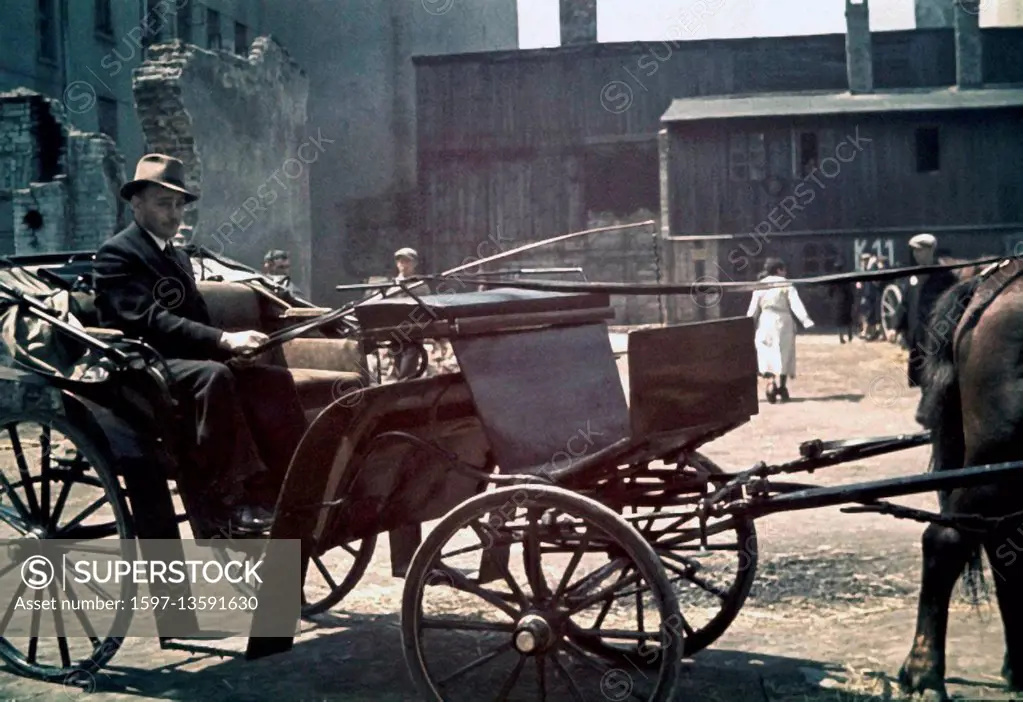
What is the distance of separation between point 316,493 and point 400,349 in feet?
2.14

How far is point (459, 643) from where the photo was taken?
5230 millimetres

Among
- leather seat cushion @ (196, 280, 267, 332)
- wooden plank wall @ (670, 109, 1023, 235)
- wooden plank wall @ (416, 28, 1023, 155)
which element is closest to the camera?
leather seat cushion @ (196, 280, 267, 332)

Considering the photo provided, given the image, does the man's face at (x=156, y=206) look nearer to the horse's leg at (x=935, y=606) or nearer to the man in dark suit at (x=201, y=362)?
the man in dark suit at (x=201, y=362)

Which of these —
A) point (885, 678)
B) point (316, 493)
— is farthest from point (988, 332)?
point (316, 493)

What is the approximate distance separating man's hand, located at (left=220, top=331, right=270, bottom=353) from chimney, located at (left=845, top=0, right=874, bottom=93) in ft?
85.8

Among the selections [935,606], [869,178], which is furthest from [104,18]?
[935,606]

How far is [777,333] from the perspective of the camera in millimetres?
13836

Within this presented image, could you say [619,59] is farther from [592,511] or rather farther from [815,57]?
[592,511]

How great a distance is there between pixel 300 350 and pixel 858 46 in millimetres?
25164

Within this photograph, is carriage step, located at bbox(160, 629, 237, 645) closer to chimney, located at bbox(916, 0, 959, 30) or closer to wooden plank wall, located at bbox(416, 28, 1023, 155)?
wooden plank wall, located at bbox(416, 28, 1023, 155)

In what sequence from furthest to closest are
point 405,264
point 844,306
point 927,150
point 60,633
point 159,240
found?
1. point 927,150
2. point 844,306
3. point 405,264
4. point 159,240
5. point 60,633

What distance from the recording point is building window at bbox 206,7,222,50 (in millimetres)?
29969

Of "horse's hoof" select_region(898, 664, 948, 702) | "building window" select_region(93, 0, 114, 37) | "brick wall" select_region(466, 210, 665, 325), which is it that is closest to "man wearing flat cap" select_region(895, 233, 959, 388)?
"horse's hoof" select_region(898, 664, 948, 702)

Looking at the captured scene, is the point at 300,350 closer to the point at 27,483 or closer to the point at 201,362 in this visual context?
the point at 201,362
